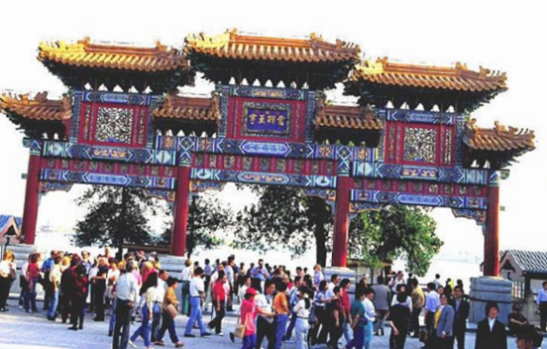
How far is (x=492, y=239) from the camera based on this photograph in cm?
2242

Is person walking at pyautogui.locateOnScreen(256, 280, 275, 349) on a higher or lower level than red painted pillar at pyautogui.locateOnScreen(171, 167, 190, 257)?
lower

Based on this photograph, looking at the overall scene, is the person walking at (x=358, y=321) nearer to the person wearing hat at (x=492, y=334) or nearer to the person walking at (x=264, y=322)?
the person walking at (x=264, y=322)

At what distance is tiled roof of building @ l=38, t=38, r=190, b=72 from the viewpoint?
23.0 metres

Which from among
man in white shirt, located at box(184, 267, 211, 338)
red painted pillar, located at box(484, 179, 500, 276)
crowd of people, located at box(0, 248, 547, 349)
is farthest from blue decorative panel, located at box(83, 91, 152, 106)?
red painted pillar, located at box(484, 179, 500, 276)

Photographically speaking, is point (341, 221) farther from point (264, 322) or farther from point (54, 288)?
point (264, 322)

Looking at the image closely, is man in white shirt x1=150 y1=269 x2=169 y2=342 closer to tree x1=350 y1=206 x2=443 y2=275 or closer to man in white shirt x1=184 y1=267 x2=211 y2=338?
man in white shirt x1=184 y1=267 x2=211 y2=338

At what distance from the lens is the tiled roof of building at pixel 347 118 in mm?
22422

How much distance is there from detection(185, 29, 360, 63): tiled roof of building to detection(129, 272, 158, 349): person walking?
10.2 meters

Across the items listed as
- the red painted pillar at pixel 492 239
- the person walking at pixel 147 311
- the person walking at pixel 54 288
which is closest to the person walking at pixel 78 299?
the person walking at pixel 54 288

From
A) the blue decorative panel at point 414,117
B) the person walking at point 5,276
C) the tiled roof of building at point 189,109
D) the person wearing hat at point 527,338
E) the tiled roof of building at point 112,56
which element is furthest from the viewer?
the blue decorative panel at point 414,117

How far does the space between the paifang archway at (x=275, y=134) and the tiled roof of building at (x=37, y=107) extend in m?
0.05

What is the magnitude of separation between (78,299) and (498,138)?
1408cm

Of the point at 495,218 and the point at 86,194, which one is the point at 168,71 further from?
the point at 86,194

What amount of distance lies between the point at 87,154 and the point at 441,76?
11.9 meters
